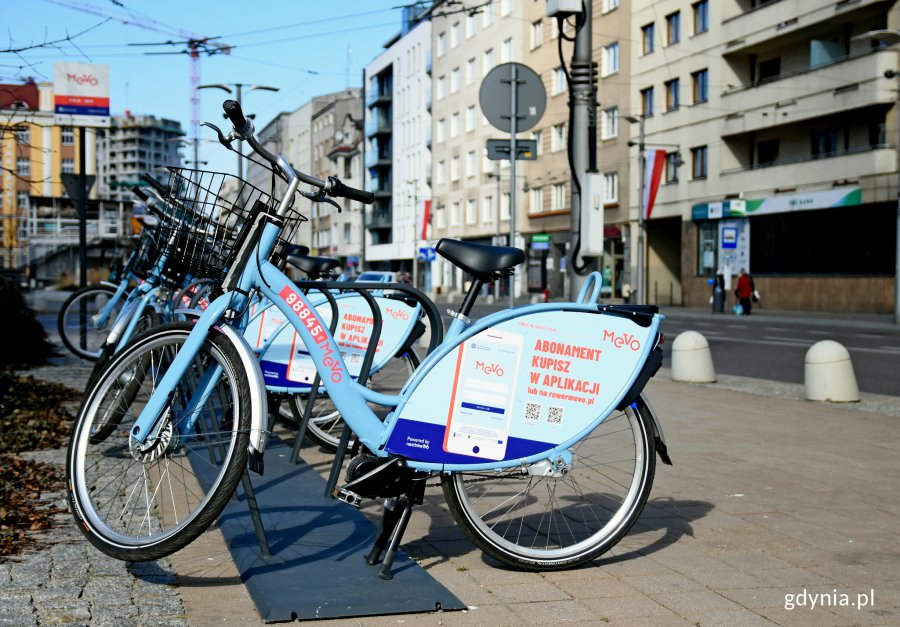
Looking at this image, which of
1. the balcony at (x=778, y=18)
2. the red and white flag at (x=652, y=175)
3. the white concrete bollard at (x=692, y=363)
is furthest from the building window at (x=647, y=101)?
the white concrete bollard at (x=692, y=363)

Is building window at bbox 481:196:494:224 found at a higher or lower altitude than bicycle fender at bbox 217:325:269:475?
higher

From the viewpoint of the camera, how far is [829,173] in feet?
118

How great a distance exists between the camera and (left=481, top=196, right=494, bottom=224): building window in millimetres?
63500

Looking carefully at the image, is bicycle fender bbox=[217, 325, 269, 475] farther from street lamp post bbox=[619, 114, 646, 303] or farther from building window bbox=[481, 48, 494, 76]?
building window bbox=[481, 48, 494, 76]

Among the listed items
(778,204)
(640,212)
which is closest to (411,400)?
(778,204)

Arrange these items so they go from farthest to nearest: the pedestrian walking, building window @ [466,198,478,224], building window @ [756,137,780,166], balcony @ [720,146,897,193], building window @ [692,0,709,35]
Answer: building window @ [466,198,478,224] → building window @ [692,0,709,35] → building window @ [756,137,780,166] → the pedestrian walking → balcony @ [720,146,897,193]

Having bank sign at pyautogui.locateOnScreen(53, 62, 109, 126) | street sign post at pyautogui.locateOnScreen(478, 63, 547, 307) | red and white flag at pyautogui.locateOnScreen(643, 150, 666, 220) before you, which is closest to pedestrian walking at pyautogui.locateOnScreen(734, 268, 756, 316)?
red and white flag at pyautogui.locateOnScreen(643, 150, 666, 220)

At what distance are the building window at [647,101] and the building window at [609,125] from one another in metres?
1.47

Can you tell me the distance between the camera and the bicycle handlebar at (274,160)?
3.82 metres

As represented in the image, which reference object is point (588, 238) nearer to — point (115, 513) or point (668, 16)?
point (115, 513)

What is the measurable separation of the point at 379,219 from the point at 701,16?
48859 millimetres

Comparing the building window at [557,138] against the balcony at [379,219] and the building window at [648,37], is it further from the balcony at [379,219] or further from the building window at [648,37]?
the balcony at [379,219]

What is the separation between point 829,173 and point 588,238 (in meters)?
28.5

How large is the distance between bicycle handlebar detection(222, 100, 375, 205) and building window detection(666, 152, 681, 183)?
41922mm
